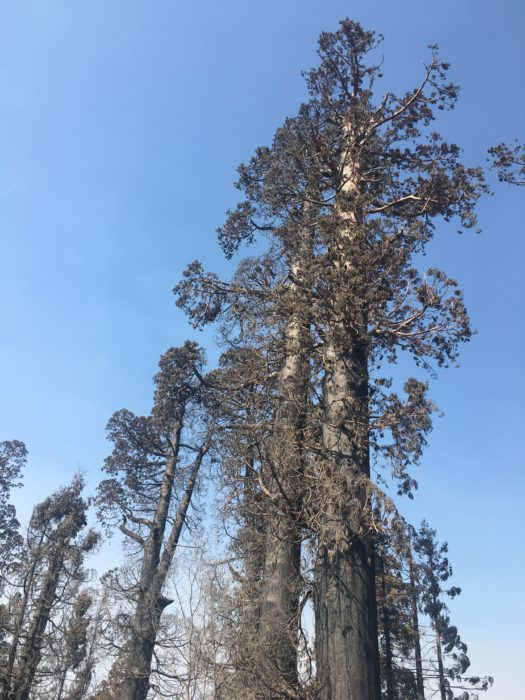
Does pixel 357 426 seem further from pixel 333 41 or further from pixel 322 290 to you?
pixel 333 41

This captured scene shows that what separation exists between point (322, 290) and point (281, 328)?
1.45 metres

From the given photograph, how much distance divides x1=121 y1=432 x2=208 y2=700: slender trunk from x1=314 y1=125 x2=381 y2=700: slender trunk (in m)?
11.2

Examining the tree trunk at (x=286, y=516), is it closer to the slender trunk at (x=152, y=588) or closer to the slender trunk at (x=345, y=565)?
the slender trunk at (x=345, y=565)

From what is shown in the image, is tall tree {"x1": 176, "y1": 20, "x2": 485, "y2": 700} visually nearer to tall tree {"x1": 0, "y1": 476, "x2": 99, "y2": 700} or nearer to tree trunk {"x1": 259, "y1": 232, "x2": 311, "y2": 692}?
tree trunk {"x1": 259, "y1": 232, "x2": 311, "y2": 692}

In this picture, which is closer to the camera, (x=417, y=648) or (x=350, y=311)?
(x=350, y=311)

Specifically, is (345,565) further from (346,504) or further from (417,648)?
(417,648)

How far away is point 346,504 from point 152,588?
1374 cm

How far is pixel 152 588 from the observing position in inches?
674

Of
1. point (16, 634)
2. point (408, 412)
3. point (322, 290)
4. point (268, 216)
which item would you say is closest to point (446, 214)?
point (322, 290)

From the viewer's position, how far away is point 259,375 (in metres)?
9.08

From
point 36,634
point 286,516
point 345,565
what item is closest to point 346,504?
point 345,565

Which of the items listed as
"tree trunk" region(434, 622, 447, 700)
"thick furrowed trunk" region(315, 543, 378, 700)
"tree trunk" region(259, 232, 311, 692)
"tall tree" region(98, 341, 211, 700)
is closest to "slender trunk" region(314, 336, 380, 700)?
"thick furrowed trunk" region(315, 543, 378, 700)

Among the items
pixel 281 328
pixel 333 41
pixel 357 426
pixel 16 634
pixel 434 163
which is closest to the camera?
pixel 357 426

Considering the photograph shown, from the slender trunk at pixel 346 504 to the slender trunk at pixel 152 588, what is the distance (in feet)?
36.6
